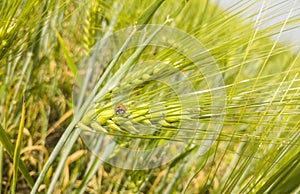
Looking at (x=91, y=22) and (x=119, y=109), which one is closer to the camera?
(x=119, y=109)

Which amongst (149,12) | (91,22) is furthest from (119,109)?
(91,22)

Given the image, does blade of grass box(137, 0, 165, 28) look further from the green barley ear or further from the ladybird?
the green barley ear

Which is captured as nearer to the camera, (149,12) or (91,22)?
(149,12)

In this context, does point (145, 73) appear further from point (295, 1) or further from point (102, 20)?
point (102, 20)

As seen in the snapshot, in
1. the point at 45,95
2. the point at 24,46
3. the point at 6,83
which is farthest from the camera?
the point at 45,95

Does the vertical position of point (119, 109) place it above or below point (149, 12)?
below

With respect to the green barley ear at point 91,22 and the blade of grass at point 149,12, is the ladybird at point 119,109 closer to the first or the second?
the blade of grass at point 149,12

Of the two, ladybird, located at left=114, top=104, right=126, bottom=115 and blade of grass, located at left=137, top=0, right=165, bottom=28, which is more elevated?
blade of grass, located at left=137, top=0, right=165, bottom=28

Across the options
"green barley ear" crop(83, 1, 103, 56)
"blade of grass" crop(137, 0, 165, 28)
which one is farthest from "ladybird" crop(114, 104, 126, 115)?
"green barley ear" crop(83, 1, 103, 56)

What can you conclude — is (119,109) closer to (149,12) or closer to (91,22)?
(149,12)

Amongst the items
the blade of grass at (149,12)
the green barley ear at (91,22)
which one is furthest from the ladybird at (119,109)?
the green barley ear at (91,22)

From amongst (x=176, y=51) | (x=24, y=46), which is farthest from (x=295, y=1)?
(x=24, y=46)
